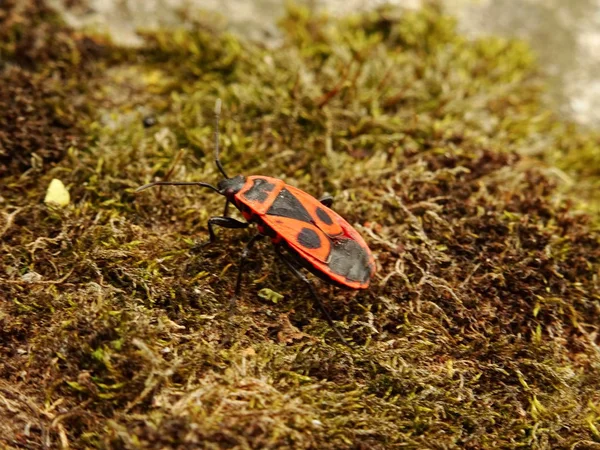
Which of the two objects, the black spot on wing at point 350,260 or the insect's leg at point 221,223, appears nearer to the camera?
the black spot on wing at point 350,260

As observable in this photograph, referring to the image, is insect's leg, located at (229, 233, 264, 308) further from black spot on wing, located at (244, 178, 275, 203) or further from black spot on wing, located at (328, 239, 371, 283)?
black spot on wing, located at (328, 239, 371, 283)

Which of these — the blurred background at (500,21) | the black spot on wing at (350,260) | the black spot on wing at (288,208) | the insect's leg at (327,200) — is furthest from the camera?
the blurred background at (500,21)

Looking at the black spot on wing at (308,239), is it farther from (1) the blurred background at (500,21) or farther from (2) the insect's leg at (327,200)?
(1) the blurred background at (500,21)

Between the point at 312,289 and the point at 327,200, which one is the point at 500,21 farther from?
the point at 312,289

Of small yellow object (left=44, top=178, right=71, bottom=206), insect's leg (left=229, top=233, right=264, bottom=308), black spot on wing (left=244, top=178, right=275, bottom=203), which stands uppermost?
black spot on wing (left=244, top=178, right=275, bottom=203)

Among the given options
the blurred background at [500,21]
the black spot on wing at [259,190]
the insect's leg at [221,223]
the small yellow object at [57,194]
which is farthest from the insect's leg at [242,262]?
the blurred background at [500,21]

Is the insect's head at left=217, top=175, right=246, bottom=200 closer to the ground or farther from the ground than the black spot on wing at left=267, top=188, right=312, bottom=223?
closer to the ground

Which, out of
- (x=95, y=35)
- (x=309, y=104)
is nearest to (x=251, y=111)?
(x=309, y=104)

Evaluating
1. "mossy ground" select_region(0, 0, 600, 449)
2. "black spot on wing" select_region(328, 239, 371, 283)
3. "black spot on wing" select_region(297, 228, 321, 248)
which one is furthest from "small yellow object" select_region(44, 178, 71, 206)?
"black spot on wing" select_region(328, 239, 371, 283)

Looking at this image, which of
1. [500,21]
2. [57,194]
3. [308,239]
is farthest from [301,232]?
[500,21]
